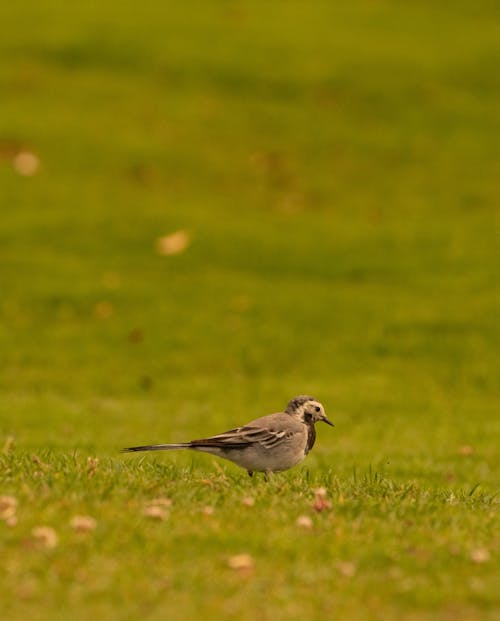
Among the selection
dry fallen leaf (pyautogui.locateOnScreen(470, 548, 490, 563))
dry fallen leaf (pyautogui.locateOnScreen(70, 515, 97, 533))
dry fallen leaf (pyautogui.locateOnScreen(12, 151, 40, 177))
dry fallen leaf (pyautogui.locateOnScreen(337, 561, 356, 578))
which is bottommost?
dry fallen leaf (pyautogui.locateOnScreen(337, 561, 356, 578))

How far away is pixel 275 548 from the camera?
21.6 ft

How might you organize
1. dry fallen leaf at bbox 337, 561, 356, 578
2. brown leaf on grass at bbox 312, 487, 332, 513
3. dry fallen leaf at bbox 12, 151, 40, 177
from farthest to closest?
dry fallen leaf at bbox 12, 151, 40, 177 < brown leaf on grass at bbox 312, 487, 332, 513 < dry fallen leaf at bbox 337, 561, 356, 578

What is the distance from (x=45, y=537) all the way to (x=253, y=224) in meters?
19.9

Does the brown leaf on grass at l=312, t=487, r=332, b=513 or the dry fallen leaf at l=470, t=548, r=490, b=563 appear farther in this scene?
the brown leaf on grass at l=312, t=487, r=332, b=513

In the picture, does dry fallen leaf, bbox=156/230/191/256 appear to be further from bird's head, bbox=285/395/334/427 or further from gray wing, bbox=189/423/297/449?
gray wing, bbox=189/423/297/449

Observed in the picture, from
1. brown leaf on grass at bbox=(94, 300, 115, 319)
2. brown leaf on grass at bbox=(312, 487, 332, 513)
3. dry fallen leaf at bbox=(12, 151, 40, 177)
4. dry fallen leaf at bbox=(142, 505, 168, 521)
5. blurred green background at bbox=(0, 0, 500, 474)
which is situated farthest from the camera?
dry fallen leaf at bbox=(12, 151, 40, 177)

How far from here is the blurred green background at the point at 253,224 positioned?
18.2m

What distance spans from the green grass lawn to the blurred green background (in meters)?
0.08

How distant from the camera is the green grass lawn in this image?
6430mm

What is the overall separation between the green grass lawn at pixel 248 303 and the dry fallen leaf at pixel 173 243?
12.9 inches

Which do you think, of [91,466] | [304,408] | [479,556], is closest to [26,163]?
[304,408]

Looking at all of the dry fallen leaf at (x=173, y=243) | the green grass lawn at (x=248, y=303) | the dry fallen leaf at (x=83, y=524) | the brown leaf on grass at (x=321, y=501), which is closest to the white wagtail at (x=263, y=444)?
the green grass lawn at (x=248, y=303)

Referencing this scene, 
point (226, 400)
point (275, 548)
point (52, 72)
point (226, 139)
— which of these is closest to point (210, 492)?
point (275, 548)

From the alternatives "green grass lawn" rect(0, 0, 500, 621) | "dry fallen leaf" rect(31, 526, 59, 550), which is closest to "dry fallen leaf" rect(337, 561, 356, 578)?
"green grass lawn" rect(0, 0, 500, 621)
